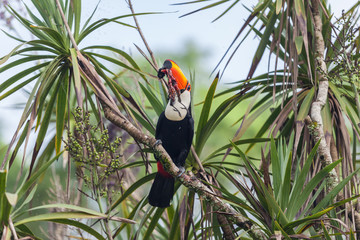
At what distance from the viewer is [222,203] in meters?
2.39

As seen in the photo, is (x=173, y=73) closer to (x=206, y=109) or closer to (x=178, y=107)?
(x=178, y=107)

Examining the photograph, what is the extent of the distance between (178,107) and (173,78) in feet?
0.63

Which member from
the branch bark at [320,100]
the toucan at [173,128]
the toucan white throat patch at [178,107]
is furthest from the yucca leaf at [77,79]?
the branch bark at [320,100]

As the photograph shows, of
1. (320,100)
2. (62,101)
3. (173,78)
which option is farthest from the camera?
(320,100)

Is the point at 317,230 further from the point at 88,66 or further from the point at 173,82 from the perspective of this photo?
the point at 88,66

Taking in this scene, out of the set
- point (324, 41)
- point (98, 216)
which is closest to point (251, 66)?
point (324, 41)

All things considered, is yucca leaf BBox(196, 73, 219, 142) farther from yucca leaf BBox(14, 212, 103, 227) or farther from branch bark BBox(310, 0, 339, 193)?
yucca leaf BBox(14, 212, 103, 227)

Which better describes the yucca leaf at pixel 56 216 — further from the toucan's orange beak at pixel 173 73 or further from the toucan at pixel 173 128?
the toucan's orange beak at pixel 173 73

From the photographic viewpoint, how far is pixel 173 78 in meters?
2.68

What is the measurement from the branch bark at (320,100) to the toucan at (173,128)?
2.41 ft

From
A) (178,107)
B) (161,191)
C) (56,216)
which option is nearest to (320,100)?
(178,107)

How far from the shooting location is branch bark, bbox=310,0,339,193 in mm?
2592

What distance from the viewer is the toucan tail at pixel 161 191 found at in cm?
271

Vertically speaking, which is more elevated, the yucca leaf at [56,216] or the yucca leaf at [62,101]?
the yucca leaf at [62,101]
